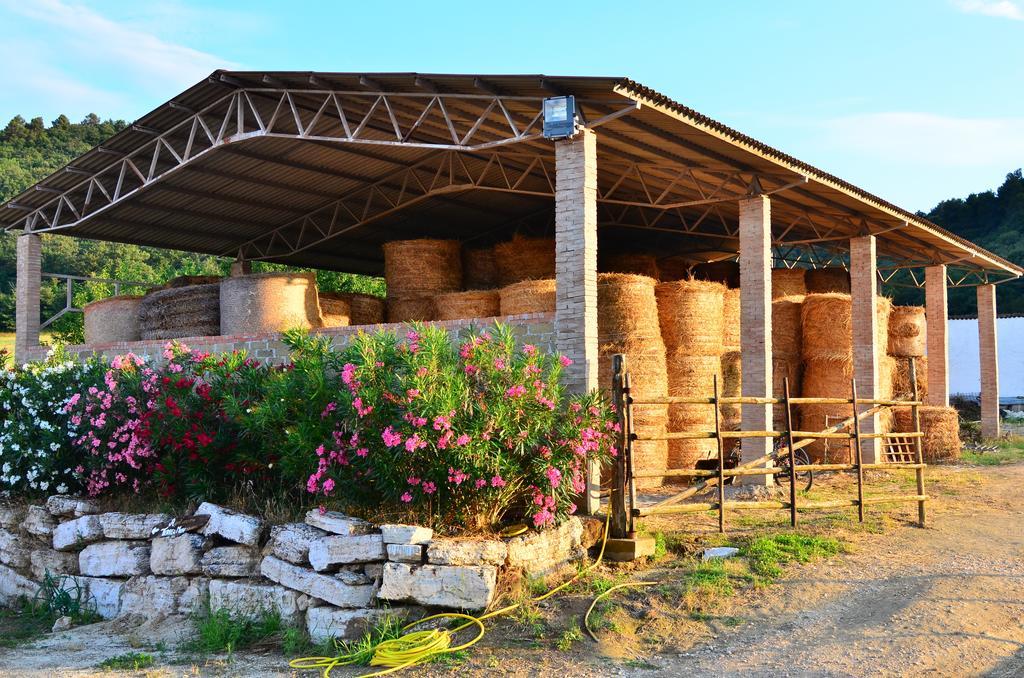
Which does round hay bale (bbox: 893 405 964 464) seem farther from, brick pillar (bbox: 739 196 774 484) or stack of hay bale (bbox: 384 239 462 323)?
stack of hay bale (bbox: 384 239 462 323)

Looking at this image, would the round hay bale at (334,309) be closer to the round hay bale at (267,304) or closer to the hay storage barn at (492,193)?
the round hay bale at (267,304)

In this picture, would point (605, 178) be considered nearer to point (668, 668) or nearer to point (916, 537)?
point (916, 537)

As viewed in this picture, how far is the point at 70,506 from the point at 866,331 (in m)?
12.5

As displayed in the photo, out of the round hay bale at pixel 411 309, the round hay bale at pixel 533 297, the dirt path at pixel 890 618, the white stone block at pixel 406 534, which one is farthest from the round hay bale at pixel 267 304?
the dirt path at pixel 890 618

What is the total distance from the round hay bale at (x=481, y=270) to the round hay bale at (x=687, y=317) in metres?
3.40

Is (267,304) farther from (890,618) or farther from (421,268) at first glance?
(890,618)

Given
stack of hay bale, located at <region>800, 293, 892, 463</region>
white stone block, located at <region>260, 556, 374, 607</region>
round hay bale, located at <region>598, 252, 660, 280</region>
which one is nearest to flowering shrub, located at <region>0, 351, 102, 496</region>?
white stone block, located at <region>260, 556, 374, 607</region>

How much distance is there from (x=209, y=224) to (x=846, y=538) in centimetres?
1345

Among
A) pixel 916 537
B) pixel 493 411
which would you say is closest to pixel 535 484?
pixel 493 411

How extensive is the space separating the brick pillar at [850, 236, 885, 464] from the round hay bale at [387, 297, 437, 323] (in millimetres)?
7296

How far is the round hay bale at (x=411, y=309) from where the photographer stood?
595 inches

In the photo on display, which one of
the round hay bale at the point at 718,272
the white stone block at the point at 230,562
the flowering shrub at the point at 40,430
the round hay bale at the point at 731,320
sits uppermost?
the round hay bale at the point at 718,272

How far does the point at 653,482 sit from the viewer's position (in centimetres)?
1299

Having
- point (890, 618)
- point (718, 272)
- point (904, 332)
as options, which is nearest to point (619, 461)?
point (890, 618)
